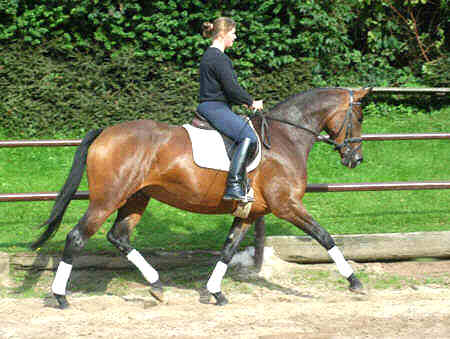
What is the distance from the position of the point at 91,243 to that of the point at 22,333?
2364mm

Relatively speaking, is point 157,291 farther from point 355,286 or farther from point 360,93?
point 360,93

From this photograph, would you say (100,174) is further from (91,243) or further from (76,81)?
(76,81)

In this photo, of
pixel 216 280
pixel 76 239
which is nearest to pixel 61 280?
pixel 76 239

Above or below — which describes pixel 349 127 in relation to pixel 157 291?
above

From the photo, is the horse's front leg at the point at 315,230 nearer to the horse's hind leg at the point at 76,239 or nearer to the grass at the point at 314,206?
the grass at the point at 314,206

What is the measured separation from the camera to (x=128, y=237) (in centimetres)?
588

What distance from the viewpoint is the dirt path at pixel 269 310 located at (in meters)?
4.74

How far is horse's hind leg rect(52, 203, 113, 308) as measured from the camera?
5414 mm

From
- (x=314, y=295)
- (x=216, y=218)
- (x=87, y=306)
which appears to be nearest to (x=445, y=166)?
(x=216, y=218)

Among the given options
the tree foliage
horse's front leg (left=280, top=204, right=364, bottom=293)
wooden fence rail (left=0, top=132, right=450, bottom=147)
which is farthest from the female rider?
the tree foliage

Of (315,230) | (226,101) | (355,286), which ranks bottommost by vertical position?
(355,286)

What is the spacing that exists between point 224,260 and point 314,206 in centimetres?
306

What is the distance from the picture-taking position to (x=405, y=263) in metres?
6.89

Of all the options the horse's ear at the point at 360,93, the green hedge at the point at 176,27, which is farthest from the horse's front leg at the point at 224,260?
the green hedge at the point at 176,27
